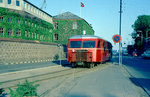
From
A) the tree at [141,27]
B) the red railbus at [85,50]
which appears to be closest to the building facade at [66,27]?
the tree at [141,27]

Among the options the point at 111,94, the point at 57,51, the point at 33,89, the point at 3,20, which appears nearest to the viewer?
the point at 33,89

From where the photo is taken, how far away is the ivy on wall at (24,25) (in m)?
29.7

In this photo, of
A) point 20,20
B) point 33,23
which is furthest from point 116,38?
point 33,23

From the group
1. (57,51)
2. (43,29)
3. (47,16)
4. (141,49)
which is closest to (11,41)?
(57,51)

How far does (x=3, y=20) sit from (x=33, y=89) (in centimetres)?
2864

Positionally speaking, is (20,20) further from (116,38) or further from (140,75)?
(140,75)

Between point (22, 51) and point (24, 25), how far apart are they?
41.1 feet

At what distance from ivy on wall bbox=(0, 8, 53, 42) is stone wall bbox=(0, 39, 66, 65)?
7.13 meters

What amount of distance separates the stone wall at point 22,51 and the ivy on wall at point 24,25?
7131 mm

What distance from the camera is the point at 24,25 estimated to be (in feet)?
108

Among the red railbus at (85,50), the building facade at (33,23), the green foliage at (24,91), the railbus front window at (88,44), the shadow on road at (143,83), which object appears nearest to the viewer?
the green foliage at (24,91)

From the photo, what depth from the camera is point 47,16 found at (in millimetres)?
44281

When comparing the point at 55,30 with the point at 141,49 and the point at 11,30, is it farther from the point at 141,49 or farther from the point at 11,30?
the point at 141,49

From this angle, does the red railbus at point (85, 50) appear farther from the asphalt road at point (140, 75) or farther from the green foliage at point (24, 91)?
the green foliage at point (24, 91)
